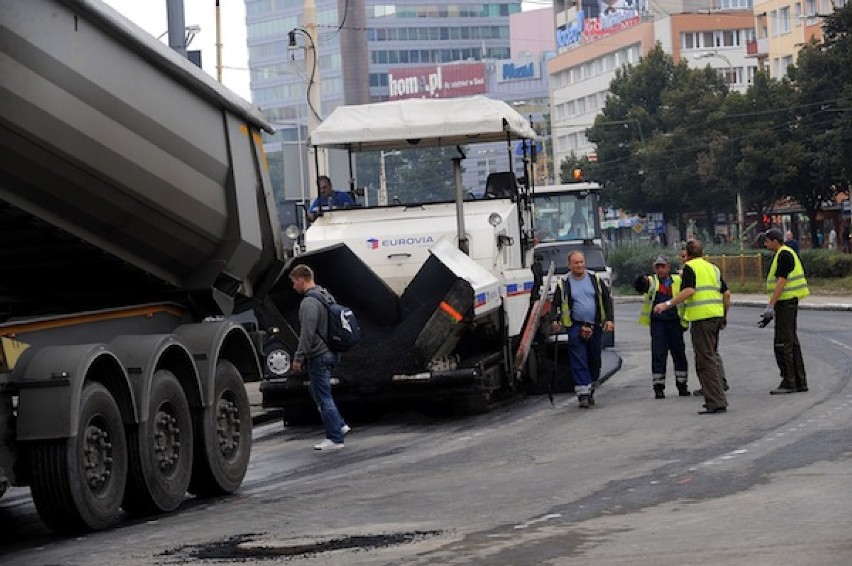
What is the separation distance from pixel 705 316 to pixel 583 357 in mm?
1563

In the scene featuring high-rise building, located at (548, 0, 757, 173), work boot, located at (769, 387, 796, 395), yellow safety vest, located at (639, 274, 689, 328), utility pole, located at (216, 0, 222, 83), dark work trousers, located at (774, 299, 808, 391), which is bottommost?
work boot, located at (769, 387, 796, 395)

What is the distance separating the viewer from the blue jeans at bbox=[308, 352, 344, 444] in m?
15.2

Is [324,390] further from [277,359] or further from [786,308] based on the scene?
[786,308]

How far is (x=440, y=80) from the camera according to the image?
176 m

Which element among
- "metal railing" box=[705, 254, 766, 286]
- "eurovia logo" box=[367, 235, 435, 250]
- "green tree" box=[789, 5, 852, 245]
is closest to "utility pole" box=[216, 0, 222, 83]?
"eurovia logo" box=[367, 235, 435, 250]

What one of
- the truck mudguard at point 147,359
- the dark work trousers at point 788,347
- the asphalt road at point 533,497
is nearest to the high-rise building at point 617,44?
the dark work trousers at point 788,347

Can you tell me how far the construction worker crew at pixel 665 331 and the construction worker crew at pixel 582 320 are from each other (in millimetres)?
662

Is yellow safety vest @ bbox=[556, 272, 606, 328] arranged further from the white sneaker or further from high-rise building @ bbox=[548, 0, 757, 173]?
high-rise building @ bbox=[548, 0, 757, 173]

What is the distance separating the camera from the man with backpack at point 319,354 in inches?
594

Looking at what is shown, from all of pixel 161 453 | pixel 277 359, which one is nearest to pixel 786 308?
pixel 277 359

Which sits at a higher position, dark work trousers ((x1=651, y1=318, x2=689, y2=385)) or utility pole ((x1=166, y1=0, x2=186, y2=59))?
utility pole ((x1=166, y1=0, x2=186, y2=59))

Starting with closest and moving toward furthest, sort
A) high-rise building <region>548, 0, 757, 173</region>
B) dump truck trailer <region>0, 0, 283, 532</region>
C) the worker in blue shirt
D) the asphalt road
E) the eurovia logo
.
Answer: the asphalt road < dump truck trailer <region>0, 0, 283, 532</region> < the eurovia logo < the worker in blue shirt < high-rise building <region>548, 0, 757, 173</region>

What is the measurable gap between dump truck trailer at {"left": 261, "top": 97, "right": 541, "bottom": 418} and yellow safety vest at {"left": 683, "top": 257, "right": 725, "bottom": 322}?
1.93 meters

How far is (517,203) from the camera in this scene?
19.0 m
